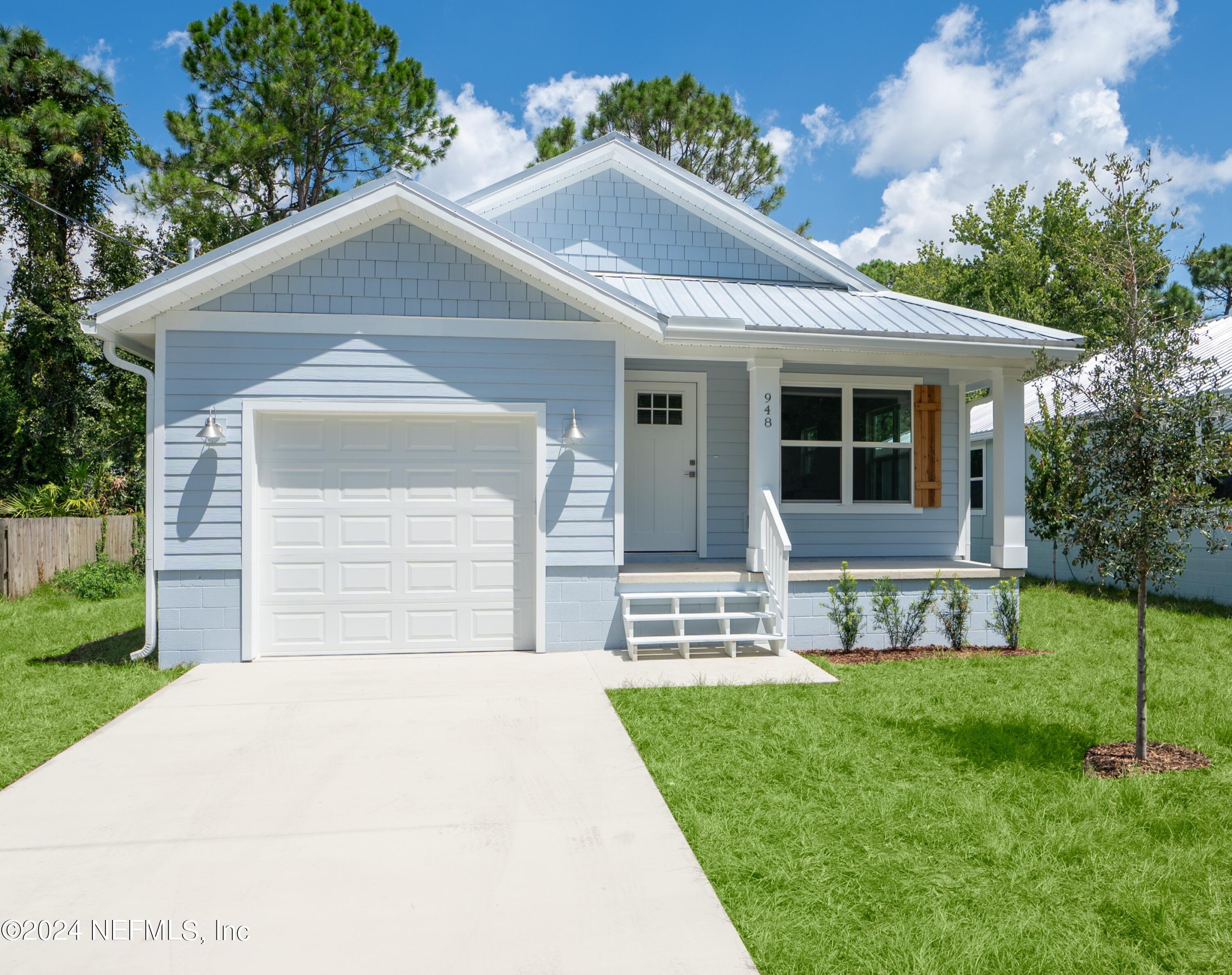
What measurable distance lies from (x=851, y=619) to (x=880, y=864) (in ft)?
14.6

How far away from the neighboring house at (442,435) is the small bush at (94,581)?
590 centimetres

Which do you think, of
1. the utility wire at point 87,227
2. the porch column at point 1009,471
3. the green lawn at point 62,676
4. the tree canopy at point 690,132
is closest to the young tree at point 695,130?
the tree canopy at point 690,132

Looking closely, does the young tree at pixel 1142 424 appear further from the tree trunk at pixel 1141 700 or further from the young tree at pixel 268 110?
the young tree at pixel 268 110

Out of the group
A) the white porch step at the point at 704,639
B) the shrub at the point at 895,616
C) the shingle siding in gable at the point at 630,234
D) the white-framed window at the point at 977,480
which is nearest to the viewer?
the white porch step at the point at 704,639

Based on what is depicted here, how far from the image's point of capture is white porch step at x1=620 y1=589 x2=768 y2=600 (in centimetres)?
746

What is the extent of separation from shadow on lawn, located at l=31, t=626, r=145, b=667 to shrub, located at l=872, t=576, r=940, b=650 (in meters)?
6.91

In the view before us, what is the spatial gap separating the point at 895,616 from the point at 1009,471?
2.01 metres

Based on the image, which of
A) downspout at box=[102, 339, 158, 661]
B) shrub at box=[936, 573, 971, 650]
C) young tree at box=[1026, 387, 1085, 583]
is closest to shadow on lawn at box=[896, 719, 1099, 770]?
shrub at box=[936, 573, 971, 650]

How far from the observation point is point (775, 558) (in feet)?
25.2

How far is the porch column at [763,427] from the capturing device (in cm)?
786

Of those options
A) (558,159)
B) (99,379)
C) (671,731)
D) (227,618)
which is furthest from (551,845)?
(99,379)

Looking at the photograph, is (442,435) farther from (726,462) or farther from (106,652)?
(106,652)

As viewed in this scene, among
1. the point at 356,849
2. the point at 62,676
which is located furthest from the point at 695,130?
the point at 356,849

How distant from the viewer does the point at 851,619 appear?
7.59 m
